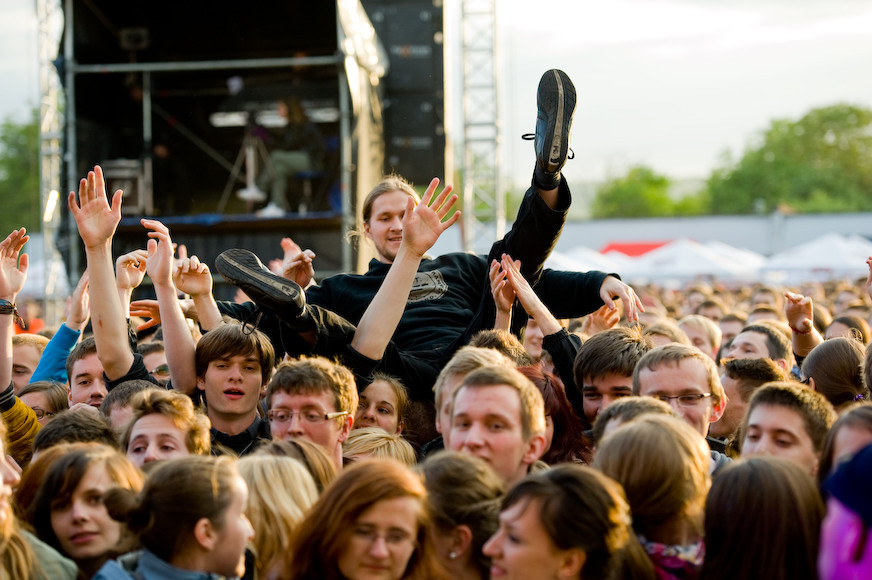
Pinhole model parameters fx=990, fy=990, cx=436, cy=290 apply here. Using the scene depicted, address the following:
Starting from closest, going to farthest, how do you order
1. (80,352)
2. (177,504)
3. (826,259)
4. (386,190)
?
(177,504), (80,352), (386,190), (826,259)

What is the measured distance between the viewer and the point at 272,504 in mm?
2627

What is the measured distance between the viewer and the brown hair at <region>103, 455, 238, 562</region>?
236cm

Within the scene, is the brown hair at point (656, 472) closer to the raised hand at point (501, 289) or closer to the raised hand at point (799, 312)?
the raised hand at point (501, 289)

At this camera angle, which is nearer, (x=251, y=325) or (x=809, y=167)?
(x=251, y=325)

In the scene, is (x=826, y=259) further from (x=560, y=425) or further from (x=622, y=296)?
(x=560, y=425)

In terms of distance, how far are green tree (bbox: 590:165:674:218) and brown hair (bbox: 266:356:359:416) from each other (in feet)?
273

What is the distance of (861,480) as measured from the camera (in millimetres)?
1936

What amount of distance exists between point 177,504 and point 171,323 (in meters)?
1.71

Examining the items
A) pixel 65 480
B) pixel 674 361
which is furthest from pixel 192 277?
pixel 674 361

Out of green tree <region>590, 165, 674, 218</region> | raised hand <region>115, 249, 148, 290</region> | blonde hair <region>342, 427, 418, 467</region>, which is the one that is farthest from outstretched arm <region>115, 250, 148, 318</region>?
green tree <region>590, 165, 674, 218</region>

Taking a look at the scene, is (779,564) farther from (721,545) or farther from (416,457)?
(416,457)

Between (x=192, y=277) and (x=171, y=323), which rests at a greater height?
(x=192, y=277)

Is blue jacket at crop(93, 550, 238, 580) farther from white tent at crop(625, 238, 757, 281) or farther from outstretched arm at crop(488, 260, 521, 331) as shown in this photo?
white tent at crop(625, 238, 757, 281)

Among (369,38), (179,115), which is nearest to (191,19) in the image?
(179,115)
